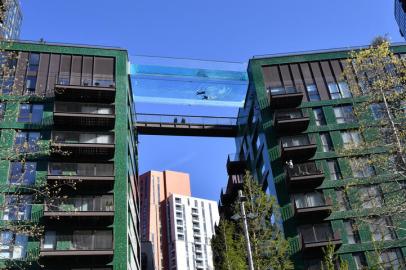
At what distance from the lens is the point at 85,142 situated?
1736 inches

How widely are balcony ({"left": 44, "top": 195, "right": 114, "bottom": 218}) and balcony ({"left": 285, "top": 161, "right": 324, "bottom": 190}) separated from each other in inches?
672

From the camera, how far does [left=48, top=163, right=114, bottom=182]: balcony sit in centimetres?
4123

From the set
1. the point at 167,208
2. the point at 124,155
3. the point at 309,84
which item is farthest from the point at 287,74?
the point at 167,208

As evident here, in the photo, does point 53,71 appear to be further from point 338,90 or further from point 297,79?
point 338,90

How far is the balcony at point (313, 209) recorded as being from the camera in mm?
42938

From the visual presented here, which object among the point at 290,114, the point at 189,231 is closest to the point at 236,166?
the point at 290,114

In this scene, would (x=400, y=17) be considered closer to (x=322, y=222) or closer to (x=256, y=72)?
(x=256, y=72)

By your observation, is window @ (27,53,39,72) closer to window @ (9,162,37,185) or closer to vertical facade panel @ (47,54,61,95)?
vertical facade panel @ (47,54,61,95)

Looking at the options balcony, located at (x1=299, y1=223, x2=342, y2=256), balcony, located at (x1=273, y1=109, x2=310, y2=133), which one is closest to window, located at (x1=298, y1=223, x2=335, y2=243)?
balcony, located at (x1=299, y1=223, x2=342, y2=256)

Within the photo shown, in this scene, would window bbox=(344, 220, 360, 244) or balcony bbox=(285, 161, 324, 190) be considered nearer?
window bbox=(344, 220, 360, 244)

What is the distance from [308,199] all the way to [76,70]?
88.7 ft

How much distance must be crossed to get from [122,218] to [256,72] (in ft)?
75.4

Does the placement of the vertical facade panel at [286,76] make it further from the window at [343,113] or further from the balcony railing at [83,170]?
the balcony railing at [83,170]

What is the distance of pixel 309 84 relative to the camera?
2057 inches
